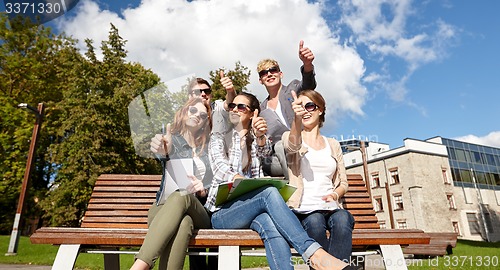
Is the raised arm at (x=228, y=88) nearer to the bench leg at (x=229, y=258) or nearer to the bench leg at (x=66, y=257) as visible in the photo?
the bench leg at (x=229, y=258)

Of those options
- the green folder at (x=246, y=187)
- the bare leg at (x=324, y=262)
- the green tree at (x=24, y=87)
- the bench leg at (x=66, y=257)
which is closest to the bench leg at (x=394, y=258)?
the bare leg at (x=324, y=262)

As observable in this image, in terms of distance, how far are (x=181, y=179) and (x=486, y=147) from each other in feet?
184

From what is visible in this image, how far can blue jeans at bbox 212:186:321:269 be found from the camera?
2.51 metres

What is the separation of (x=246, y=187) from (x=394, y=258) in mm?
1135

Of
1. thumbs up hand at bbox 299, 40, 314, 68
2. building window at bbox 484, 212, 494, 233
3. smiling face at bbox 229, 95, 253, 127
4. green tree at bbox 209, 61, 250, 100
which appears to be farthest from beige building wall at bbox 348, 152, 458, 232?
smiling face at bbox 229, 95, 253, 127

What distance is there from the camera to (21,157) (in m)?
19.5

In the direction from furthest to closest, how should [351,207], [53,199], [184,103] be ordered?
1. [53,199]
2. [351,207]
3. [184,103]

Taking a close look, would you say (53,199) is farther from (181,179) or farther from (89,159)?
(181,179)

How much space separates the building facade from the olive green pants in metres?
36.4

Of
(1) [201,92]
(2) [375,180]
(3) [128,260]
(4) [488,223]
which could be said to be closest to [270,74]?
(1) [201,92]

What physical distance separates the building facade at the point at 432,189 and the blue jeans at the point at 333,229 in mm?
35815

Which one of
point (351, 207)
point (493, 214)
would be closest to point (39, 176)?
point (351, 207)

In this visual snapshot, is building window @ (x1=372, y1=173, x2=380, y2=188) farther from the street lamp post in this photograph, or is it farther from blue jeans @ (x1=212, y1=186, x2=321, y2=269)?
blue jeans @ (x1=212, y1=186, x2=321, y2=269)

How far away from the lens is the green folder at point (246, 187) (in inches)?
106
